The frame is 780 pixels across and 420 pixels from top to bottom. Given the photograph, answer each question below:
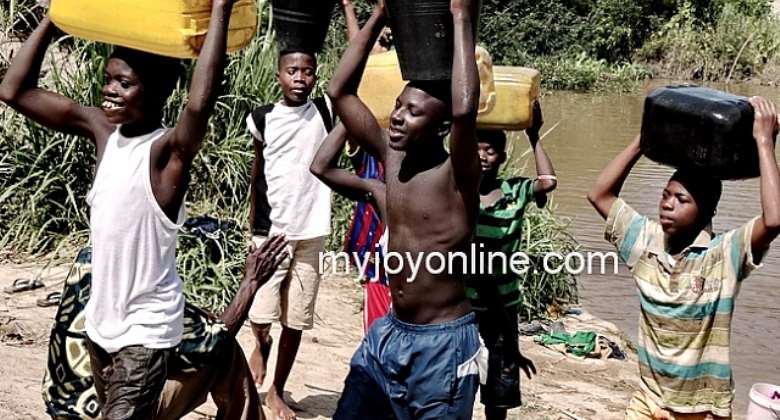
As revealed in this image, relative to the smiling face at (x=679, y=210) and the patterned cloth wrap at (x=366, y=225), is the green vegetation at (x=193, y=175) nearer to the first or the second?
the patterned cloth wrap at (x=366, y=225)

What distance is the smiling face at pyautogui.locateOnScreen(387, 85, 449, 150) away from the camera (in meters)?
3.20

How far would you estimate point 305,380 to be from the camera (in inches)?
203

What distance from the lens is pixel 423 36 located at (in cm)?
308

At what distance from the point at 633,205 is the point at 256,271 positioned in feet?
25.5

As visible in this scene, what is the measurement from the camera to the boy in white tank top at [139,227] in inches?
111

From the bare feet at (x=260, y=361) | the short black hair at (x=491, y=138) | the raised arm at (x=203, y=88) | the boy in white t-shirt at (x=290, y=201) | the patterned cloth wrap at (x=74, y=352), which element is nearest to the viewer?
the raised arm at (x=203, y=88)

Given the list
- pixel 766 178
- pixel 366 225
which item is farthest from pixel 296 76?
pixel 766 178

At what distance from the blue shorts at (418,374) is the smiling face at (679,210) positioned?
0.74m

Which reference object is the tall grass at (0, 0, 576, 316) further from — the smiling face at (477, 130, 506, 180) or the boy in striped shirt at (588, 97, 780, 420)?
the boy in striped shirt at (588, 97, 780, 420)

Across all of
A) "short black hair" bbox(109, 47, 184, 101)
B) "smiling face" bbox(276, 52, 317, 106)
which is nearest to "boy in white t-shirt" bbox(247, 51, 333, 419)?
"smiling face" bbox(276, 52, 317, 106)

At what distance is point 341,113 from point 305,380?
206 centimetres

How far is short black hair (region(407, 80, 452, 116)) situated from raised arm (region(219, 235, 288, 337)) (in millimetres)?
631

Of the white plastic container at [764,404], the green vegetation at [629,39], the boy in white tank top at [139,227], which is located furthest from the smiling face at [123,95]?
the green vegetation at [629,39]

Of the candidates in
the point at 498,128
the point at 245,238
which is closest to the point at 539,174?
the point at 498,128
